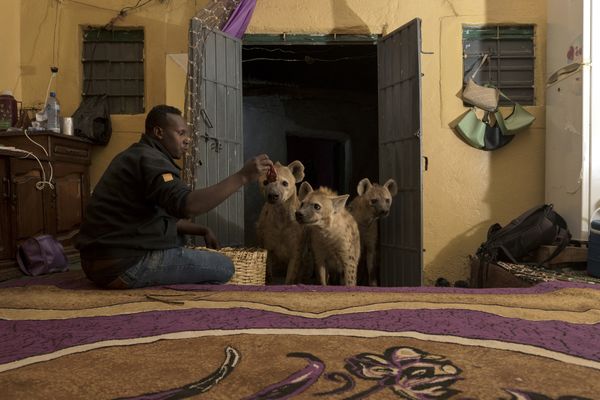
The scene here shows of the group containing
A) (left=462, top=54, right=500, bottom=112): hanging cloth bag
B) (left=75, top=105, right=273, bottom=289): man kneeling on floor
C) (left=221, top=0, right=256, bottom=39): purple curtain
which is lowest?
(left=75, top=105, right=273, bottom=289): man kneeling on floor

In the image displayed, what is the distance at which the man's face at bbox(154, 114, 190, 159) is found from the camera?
308 cm

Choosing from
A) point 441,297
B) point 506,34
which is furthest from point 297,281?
point 506,34

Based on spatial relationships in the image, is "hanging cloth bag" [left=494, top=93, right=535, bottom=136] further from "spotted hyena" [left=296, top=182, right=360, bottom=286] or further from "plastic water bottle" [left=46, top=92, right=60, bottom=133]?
"plastic water bottle" [left=46, top=92, right=60, bottom=133]

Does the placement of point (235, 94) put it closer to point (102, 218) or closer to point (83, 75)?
point (83, 75)

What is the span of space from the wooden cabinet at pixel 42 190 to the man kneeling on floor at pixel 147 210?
1.80m

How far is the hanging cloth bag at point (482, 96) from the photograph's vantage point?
523 centimetres

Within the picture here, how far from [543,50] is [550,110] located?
0.76 metres

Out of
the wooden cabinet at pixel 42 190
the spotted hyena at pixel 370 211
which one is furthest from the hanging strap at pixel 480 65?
the wooden cabinet at pixel 42 190

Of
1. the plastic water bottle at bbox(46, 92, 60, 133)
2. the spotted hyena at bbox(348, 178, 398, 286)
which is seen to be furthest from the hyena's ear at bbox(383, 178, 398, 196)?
the plastic water bottle at bbox(46, 92, 60, 133)

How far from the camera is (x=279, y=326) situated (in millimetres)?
2150

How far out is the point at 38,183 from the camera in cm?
457

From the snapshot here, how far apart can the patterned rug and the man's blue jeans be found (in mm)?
136

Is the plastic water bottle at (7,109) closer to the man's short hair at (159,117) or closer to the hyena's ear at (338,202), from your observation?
the man's short hair at (159,117)

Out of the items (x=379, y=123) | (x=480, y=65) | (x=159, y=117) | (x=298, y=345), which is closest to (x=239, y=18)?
(x=379, y=123)
